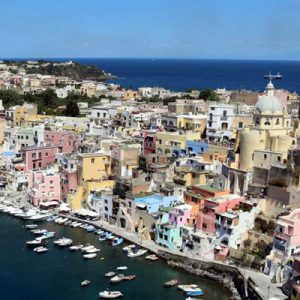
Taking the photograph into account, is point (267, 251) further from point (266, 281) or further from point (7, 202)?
point (7, 202)

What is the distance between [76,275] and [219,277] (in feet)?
21.3

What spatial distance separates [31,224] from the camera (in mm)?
32781

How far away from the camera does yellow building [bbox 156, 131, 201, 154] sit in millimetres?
38812

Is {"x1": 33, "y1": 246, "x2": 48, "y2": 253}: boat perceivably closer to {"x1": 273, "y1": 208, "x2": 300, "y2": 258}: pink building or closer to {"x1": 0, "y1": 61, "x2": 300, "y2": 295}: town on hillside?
{"x1": 0, "y1": 61, "x2": 300, "y2": 295}: town on hillside

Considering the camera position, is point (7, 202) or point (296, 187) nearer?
point (296, 187)

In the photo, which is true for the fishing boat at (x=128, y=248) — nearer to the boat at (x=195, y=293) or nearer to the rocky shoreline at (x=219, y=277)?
the rocky shoreline at (x=219, y=277)

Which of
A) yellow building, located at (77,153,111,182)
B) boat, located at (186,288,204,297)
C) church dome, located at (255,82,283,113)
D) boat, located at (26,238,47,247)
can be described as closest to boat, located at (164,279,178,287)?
boat, located at (186,288,204,297)

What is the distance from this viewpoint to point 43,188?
119ft

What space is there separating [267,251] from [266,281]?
226cm

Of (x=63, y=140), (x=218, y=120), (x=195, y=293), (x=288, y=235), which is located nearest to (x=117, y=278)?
(x=195, y=293)

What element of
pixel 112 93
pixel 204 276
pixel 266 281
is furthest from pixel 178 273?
pixel 112 93

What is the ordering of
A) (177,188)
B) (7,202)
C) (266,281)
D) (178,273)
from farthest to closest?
(7,202) → (177,188) → (178,273) → (266,281)

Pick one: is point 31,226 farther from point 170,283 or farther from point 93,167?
point 170,283

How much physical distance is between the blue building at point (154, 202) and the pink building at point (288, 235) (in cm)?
757
